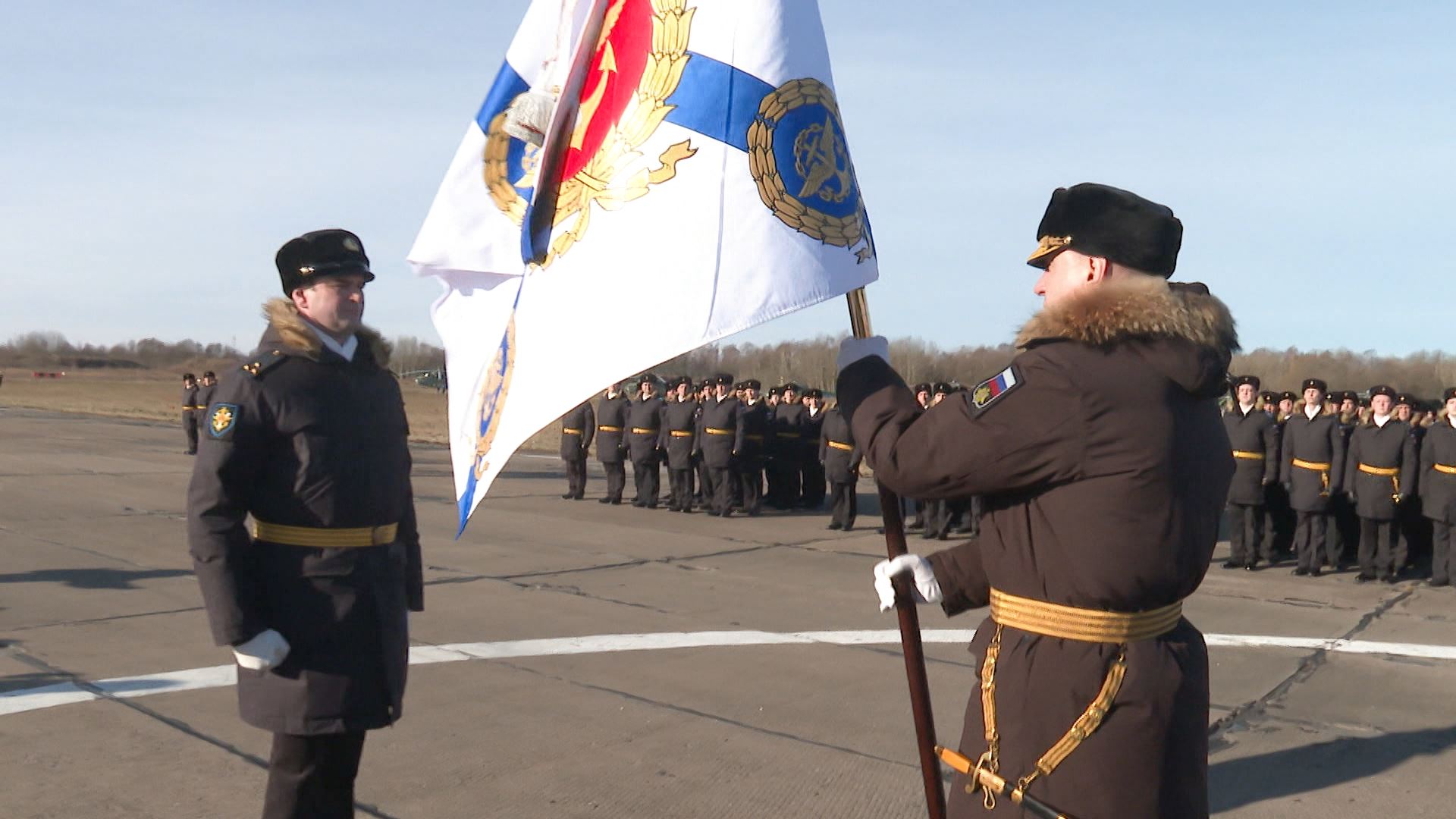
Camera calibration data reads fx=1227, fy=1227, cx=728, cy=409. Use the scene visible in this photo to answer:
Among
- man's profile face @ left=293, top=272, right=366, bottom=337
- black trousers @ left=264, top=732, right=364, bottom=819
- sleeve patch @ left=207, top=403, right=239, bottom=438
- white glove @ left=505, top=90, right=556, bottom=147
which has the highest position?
white glove @ left=505, top=90, right=556, bottom=147

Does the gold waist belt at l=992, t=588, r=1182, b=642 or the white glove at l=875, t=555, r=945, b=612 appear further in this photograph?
the white glove at l=875, t=555, r=945, b=612

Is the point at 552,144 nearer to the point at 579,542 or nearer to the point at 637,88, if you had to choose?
the point at 637,88

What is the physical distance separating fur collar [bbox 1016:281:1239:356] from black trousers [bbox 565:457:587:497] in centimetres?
1603

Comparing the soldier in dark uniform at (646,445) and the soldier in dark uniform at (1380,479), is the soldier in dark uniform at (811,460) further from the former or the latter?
the soldier in dark uniform at (1380,479)

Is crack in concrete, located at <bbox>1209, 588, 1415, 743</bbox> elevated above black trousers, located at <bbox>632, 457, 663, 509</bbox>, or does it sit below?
below

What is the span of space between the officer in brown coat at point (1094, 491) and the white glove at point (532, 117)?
1110 millimetres

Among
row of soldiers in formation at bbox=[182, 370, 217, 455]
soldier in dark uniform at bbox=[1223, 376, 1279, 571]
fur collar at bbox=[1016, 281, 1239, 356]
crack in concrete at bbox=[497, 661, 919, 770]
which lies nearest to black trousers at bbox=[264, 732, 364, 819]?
fur collar at bbox=[1016, 281, 1239, 356]

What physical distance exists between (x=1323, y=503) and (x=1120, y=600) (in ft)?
36.6

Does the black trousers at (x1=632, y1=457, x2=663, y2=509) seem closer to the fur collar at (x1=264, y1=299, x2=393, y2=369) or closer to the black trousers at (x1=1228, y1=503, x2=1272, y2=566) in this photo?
the black trousers at (x1=1228, y1=503, x2=1272, y2=566)

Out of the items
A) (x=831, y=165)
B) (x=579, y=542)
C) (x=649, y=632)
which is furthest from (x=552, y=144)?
(x=579, y=542)

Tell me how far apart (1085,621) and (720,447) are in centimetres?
1477

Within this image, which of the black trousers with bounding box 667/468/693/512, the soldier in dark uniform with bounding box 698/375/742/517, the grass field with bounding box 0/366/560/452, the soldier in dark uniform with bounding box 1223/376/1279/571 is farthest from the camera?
the grass field with bounding box 0/366/560/452

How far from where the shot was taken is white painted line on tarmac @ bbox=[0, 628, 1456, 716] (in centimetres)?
621

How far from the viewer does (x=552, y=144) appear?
305 cm
